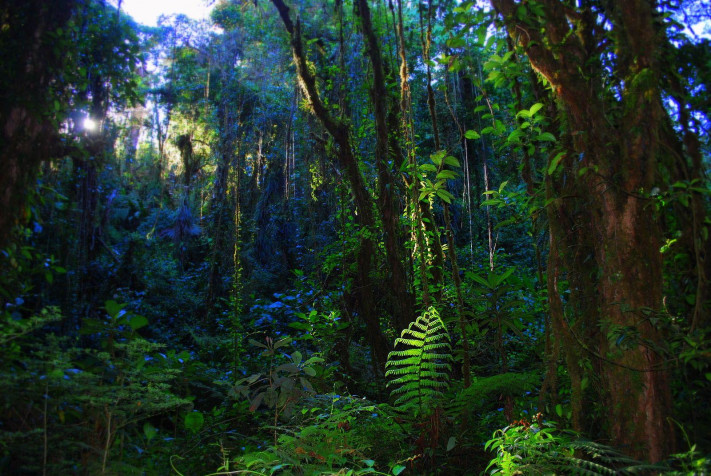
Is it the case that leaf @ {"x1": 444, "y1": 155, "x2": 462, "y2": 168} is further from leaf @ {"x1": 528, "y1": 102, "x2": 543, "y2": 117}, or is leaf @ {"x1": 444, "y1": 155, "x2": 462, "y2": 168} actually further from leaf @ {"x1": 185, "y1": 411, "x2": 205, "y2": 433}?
leaf @ {"x1": 185, "y1": 411, "x2": 205, "y2": 433}

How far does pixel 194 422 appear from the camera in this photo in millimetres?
3514

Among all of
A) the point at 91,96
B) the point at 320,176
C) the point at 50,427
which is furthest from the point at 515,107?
the point at 320,176

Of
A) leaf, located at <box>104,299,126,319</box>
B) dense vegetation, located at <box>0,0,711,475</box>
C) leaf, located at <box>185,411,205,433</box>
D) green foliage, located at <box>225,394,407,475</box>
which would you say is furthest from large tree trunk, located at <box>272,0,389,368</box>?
leaf, located at <box>104,299,126,319</box>

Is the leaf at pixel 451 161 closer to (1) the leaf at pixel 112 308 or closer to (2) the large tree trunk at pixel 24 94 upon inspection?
(1) the leaf at pixel 112 308

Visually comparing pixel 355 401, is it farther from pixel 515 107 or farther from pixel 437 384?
pixel 515 107

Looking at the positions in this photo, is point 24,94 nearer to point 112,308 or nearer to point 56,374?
point 112,308

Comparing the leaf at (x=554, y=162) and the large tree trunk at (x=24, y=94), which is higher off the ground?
the large tree trunk at (x=24, y=94)

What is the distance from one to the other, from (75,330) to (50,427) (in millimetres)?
751

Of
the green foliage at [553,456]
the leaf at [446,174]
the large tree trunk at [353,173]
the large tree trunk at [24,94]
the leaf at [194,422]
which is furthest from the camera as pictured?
the large tree trunk at [353,173]

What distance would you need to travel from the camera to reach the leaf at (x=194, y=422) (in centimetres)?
341

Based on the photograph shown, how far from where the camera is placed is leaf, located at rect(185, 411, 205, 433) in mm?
3414

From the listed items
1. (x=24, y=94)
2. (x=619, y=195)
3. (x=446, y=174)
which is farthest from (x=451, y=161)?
(x=24, y=94)

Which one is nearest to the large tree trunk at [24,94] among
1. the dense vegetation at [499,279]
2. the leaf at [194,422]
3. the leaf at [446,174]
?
the dense vegetation at [499,279]

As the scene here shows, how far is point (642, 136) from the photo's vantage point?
1.91m
